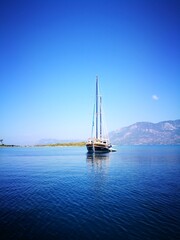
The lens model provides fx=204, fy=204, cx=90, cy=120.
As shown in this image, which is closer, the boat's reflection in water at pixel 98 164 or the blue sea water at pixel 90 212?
the blue sea water at pixel 90 212

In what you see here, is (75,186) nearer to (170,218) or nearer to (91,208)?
(91,208)

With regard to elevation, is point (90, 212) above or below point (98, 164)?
below

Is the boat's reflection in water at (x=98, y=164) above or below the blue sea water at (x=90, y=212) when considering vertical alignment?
above

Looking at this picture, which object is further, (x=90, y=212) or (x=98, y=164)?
(x=98, y=164)

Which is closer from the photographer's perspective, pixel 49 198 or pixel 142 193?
pixel 49 198

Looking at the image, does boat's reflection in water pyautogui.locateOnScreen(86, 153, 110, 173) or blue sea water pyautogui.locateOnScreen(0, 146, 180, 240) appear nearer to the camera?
blue sea water pyautogui.locateOnScreen(0, 146, 180, 240)

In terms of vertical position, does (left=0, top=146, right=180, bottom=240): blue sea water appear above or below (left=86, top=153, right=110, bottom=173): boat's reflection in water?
below

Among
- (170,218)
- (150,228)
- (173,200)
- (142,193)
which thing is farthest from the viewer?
(142,193)

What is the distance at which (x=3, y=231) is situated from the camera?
1242cm

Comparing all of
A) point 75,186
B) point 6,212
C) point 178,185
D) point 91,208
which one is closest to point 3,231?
point 6,212

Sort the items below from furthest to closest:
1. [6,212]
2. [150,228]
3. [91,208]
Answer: [91,208] → [6,212] → [150,228]

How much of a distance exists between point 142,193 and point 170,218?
722cm

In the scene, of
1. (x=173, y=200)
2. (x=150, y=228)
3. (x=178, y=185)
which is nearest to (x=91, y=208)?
(x=150, y=228)

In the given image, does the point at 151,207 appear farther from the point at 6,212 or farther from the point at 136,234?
the point at 6,212
